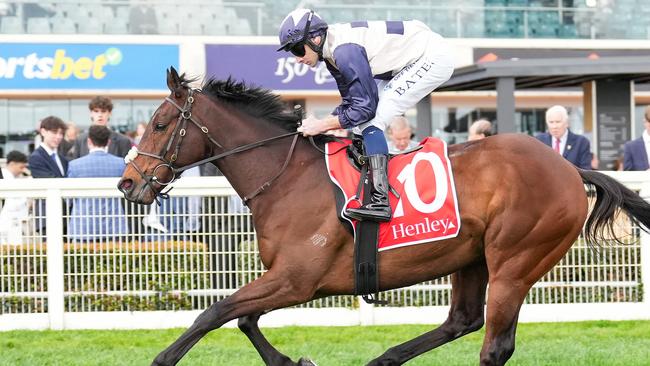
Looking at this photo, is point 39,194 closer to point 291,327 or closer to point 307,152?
point 291,327

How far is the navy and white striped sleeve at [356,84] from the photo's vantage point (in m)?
4.72

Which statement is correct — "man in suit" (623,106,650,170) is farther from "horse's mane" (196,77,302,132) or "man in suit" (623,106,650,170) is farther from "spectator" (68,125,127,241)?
"horse's mane" (196,77,302,132)

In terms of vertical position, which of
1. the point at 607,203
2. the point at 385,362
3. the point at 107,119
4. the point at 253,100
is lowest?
→ the point at 385,362

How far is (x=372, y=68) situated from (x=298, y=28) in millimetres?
426

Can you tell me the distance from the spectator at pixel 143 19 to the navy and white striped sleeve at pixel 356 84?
41.1 ft

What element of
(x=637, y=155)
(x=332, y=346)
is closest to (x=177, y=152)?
(x=332, y=346)

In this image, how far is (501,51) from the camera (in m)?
17.8

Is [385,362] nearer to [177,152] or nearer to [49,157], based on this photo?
[177,152]

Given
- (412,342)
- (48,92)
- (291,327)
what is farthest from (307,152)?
(48,92)

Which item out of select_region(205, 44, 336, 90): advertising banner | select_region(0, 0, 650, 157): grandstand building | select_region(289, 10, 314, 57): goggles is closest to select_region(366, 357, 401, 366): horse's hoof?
select_region(289, 10, 314, 57): goggles

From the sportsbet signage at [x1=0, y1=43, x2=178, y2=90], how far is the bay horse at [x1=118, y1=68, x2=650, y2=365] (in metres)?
11.6

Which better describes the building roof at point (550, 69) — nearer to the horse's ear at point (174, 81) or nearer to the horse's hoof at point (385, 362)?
the horse's hoof at point (385, 362)

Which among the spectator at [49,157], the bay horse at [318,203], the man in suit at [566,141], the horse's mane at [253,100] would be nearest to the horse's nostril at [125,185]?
the bay horse at [318,203]

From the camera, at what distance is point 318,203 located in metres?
4.83
